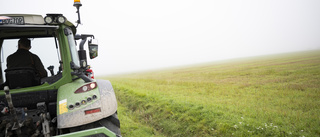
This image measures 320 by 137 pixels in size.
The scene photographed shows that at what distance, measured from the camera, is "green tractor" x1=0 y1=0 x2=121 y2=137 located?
262cm

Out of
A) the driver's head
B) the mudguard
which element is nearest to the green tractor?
the mudguard

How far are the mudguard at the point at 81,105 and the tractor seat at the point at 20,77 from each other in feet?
1.55

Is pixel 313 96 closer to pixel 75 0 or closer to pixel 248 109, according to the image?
pixel 248 109

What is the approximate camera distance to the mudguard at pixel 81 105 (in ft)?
8.69

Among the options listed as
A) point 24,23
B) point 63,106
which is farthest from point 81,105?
point 24,23

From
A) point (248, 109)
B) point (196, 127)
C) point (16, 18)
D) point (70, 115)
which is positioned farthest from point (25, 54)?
point (248, 109)

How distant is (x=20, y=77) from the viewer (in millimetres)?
2957

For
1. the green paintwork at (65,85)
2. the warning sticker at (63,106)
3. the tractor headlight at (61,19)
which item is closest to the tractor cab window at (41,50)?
the green paintwork at (65,85)

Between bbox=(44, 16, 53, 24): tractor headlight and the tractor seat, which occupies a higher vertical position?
bbox=(44, 16, 53, 24): tractor headlight

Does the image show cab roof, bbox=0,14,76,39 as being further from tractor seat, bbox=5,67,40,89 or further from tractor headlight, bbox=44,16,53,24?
tractor seat, bbox=5,67,40,89

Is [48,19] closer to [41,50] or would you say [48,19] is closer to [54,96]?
[41,50]

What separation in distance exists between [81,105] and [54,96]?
0.72 m

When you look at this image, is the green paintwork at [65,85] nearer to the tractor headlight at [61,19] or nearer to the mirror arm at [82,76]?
the mirror arm at [82,76]

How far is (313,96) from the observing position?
6895mm
